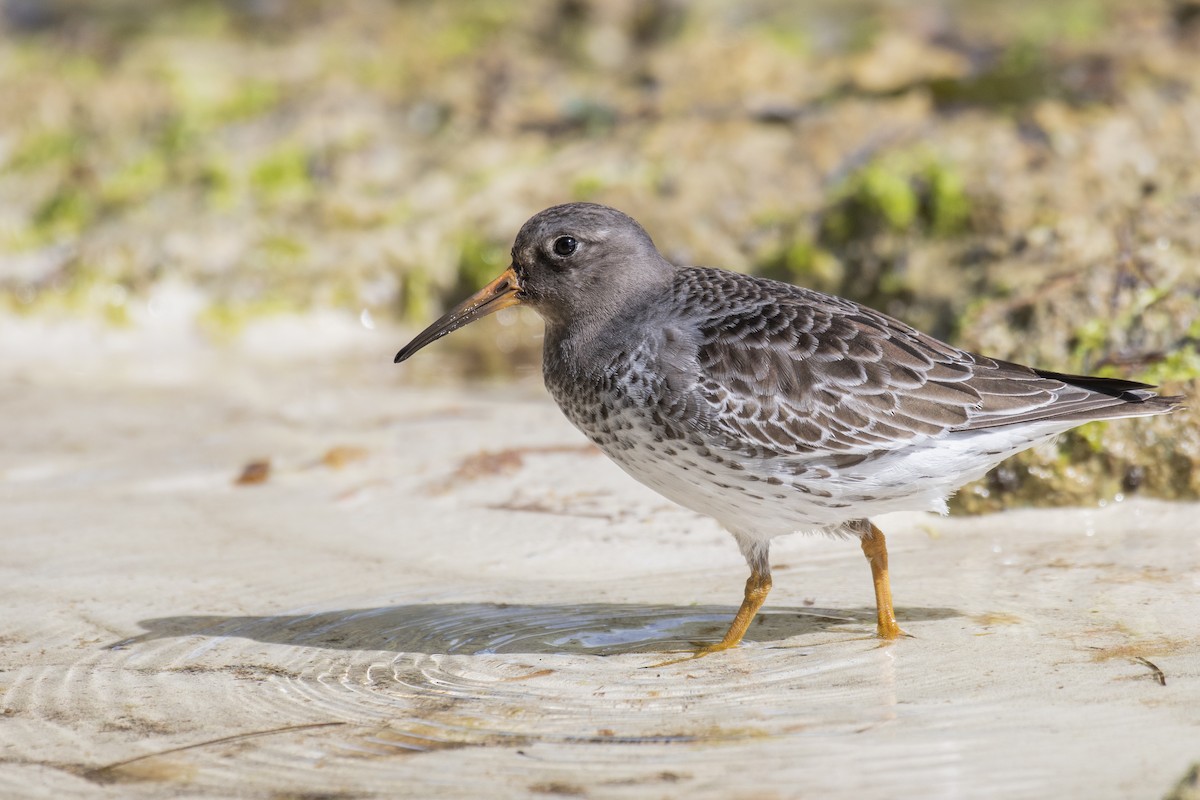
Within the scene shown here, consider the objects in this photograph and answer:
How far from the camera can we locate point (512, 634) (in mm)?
5535

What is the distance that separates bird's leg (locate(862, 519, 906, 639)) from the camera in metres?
5.37

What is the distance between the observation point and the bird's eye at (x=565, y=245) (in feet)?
20.1

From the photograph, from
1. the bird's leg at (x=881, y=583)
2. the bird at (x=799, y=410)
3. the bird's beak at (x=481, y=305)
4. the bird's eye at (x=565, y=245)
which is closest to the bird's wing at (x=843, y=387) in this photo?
the bird at (x=799, y=410)

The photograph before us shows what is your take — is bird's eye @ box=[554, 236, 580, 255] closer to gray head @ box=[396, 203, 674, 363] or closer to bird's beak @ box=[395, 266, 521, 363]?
gray head @ box=[396, 203, 674, 363]

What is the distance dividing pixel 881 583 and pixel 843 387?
0.79m

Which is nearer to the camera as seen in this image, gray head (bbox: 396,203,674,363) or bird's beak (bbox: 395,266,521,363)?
gray head (bbox: 396,203,674,363)

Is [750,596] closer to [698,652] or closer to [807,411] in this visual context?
[698,652]

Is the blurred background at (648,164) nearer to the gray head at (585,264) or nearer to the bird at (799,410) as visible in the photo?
the bird at (799,410)

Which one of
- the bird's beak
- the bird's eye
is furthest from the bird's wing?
the bird's beak

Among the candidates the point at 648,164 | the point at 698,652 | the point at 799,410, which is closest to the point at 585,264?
the point at 799,410

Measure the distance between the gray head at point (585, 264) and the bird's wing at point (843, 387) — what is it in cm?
51

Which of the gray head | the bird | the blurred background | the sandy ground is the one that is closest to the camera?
the sandy ground

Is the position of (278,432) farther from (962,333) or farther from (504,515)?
(962,333)

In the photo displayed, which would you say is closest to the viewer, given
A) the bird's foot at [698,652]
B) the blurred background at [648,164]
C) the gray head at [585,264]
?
the bird's foot at [698,652]
